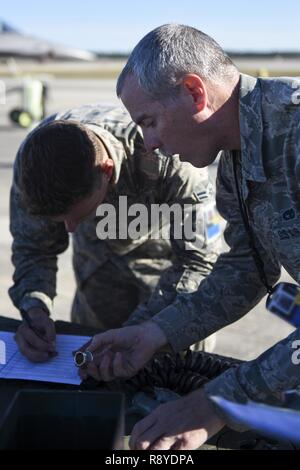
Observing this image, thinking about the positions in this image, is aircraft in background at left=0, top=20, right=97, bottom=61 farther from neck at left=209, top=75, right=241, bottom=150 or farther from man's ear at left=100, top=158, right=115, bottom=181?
neck at left=209, top=75, right=241, bottom=150

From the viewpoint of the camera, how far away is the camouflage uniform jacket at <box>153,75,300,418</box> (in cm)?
143

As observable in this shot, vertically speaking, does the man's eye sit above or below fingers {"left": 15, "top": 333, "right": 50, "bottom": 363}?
above

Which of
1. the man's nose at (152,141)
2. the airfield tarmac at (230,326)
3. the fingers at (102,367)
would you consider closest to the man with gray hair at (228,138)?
the man's nose at (152,141)

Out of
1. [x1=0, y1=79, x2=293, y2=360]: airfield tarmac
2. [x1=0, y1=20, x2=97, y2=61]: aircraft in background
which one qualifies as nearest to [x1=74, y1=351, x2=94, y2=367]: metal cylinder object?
[x1=0, y1=79, x2=293, y2=360]: airfield tarmac

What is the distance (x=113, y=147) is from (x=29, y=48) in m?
27.8

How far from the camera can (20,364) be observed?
6.62 feet

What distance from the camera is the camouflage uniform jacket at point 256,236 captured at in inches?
56.3

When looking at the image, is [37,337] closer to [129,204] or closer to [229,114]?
[129,204]

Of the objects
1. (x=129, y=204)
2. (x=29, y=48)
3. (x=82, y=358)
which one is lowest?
(x=29, y=48)

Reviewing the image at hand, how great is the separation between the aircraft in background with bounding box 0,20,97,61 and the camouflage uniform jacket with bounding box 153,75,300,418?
89.7ft

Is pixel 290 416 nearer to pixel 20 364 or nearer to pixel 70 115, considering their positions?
pixel 20 364

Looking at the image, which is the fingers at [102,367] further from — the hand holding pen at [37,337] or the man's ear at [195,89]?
the man's ear at [195,89]

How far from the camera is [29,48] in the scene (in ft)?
94.1

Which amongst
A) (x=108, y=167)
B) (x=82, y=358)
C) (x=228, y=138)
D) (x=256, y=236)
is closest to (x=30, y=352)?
(x=82, y=358)
